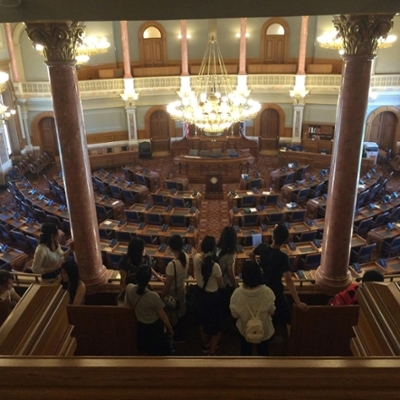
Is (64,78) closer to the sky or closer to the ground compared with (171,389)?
closer to the sky

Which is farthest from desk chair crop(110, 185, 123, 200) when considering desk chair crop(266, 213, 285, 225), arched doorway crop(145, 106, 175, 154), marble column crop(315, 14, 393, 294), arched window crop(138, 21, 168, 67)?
marble column crop(315, 14, 393, 294)

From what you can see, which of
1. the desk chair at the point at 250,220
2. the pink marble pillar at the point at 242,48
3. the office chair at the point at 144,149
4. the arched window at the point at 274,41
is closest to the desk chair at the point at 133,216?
the desk chair at the point at 250,220

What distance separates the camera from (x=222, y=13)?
15.5 feet

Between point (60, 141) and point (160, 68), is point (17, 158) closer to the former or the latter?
point (160, 68)

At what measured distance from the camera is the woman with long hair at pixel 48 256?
16.8 ft

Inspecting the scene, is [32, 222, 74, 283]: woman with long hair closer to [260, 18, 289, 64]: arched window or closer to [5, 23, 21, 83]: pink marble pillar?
[5, 23, 21, 83]: pink marble pillar

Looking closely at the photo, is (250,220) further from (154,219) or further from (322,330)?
(322,330)

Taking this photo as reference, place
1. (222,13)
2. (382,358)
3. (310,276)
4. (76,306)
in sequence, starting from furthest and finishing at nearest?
1. (310,276)
2. (222,13)
3. (76,306)
4. (382,358)

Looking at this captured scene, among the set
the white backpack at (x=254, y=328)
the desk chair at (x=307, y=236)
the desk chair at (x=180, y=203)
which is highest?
the white backpack at (x=254, y=328)

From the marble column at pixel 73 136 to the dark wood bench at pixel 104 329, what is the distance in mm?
1683

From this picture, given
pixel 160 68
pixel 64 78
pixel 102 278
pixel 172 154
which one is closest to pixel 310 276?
pixel 102 278

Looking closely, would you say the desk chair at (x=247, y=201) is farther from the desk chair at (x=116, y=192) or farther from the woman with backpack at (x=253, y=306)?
the woman with backpack at (x=253, y=306)

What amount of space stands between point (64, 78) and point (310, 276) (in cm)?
457

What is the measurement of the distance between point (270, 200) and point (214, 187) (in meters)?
→ 2.51
